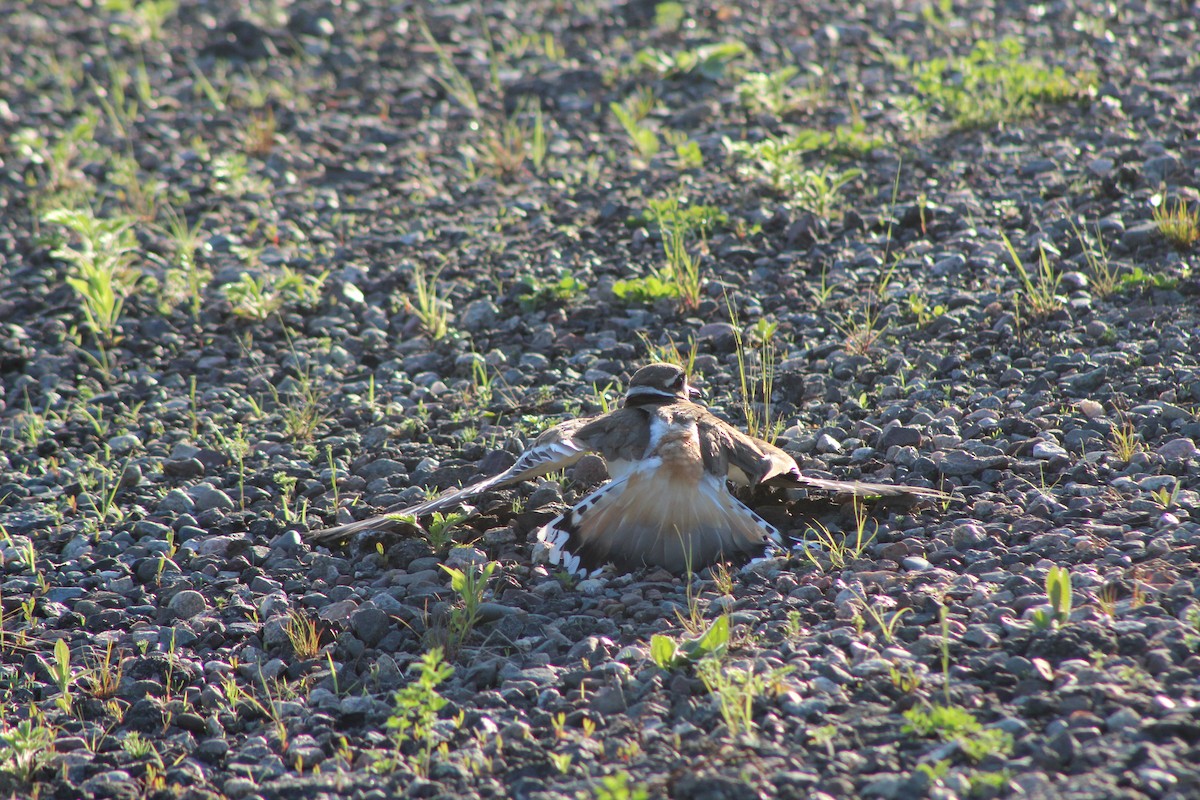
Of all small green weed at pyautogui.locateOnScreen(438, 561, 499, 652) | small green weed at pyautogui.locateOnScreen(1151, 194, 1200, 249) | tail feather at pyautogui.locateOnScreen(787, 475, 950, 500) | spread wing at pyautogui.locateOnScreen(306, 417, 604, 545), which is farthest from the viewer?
small green weed at pyautogui.locateOnScreen(1151, 194, 1200, 249)

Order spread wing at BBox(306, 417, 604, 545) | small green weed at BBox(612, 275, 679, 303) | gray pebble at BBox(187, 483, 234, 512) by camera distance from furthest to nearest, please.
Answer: small green weed at BBox(612, 275, 679, 303)
gray pebble at BBox(187, 483, 234, 512)
spread wing at BBox(306, 417, 604, 545)

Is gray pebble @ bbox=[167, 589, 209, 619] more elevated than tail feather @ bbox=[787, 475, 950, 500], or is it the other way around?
tail feather @ bbox=[787, 475, 950, 500]

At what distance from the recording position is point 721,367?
641 centimetres

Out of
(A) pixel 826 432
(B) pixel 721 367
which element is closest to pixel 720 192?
(B) pixel 721 367

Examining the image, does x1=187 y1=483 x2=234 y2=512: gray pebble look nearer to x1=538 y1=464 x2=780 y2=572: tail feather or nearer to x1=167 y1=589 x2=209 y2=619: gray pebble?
x1=167 y1=589 x2=209 y2=619: gray pebble

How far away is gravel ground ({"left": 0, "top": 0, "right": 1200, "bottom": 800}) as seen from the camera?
3787 millimetres

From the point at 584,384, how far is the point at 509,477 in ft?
4.08

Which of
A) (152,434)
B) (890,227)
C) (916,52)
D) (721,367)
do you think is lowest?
(152,434)

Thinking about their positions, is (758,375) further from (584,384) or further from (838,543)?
(838,543)

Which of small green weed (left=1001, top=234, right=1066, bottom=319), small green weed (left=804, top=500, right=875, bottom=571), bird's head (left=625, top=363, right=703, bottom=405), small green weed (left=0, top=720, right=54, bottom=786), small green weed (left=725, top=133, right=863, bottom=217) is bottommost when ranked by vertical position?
small green weed (left=0, top=720, right=54, bottom=786)

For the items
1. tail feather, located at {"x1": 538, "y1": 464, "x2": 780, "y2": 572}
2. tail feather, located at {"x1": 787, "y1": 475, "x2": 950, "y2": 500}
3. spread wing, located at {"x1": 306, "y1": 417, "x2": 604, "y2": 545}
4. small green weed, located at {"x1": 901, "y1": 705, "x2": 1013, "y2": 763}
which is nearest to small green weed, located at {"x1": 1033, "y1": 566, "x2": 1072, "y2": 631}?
small green weed, located at {"x1": 901, "y1": 705, "x2": 1013, "y2": 763}

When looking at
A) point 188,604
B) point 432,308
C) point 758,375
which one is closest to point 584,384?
point 758,375

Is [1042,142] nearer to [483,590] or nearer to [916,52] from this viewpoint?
[916,52]

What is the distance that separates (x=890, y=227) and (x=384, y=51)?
5.65 meters
